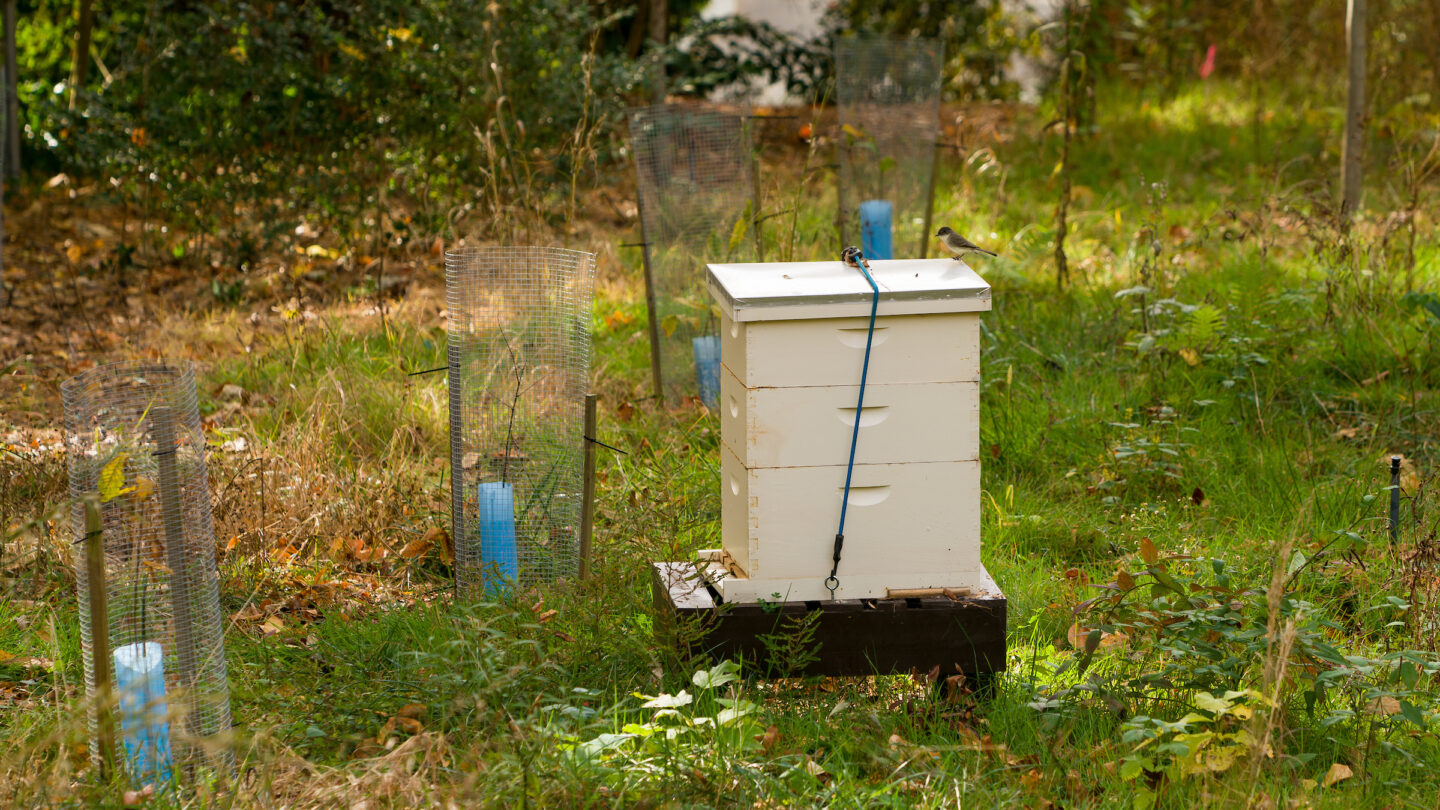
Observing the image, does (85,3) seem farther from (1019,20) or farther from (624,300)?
(1019,20)

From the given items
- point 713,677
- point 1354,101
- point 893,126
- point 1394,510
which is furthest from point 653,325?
point 1354,101

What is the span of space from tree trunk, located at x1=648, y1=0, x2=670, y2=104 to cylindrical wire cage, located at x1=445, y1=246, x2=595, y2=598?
5498mm

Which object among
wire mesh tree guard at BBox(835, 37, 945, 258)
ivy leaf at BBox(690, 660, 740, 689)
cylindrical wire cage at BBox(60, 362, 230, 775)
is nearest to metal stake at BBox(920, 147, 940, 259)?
wire mesh tree guard at BBox(835, 37, 945, 258)

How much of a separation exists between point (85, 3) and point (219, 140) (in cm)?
298

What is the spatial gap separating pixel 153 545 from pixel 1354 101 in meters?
6.25

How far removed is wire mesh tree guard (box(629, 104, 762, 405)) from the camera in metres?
5.73

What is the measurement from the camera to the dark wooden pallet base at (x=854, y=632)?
334 centimetres

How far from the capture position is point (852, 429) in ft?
10.8

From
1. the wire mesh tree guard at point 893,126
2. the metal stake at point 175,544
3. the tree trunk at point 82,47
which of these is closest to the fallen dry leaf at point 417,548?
the metal stake at point 175,544

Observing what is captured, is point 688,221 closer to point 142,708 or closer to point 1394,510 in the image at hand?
point 1394,510

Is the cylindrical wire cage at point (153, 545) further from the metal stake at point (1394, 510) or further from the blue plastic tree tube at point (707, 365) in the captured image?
the metal stake at point (1394, 510)

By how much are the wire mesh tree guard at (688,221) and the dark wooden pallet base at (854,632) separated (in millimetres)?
2392

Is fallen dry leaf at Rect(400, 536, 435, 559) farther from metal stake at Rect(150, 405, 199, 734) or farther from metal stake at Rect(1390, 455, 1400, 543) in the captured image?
metal stake at Rect(1390, 455, 1400, 543)

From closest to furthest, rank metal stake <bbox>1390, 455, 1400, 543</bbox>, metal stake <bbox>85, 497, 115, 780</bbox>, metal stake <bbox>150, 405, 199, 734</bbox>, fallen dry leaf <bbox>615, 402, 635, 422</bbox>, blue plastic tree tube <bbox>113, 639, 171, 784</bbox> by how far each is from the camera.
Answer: metal stake <bbox>85, 497, 115, 780</bbox> < blue plastic tree tube <bbox>113, 639, 171, 784</bbox> < metal stake <bbox>150, 405, 199, 734</bbox> < metal stake <bbox>1390, 455, 1400, 543</bbox> < fallen dry leaf <bbox>615, 402, 635, 422</bbox>
